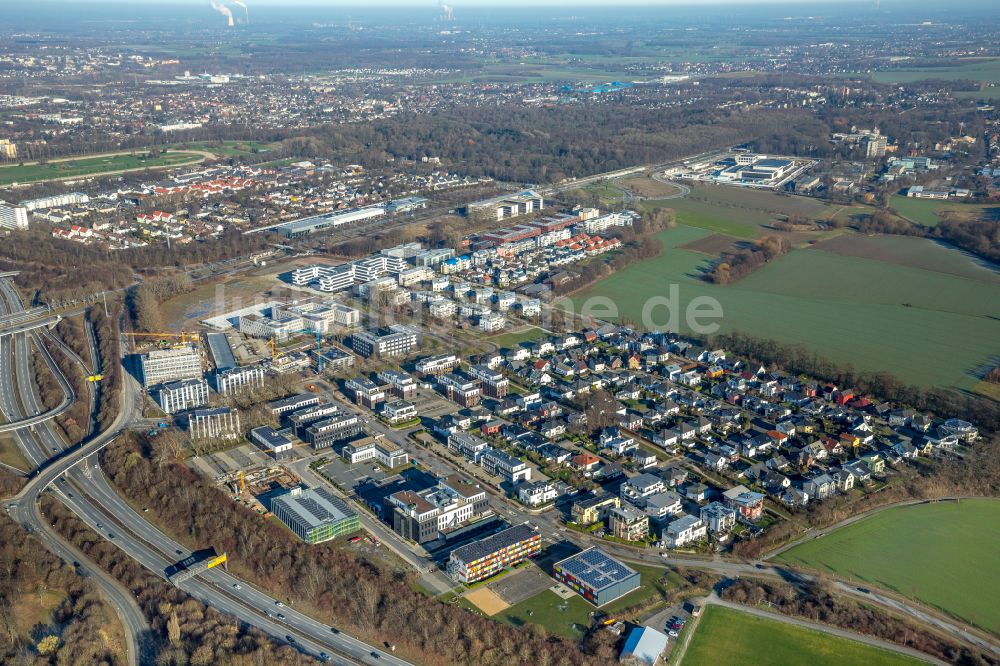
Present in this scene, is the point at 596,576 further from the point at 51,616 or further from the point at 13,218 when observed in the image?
the point at 13,218

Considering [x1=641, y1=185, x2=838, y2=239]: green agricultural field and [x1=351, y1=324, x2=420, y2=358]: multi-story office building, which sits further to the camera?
[x1=641, y1=185, x2=838, y2=239]: green agricultural field

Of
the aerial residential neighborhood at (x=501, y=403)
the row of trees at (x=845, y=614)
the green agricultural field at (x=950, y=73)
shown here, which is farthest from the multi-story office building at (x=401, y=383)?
the green agricultural field at (x=950, y=73)

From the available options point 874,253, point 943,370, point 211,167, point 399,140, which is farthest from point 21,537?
point 399,140

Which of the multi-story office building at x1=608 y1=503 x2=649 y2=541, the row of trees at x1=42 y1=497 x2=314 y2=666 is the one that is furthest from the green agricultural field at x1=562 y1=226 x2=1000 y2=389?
the row of trees at x1=42 y1=497 x2=314 y2=666

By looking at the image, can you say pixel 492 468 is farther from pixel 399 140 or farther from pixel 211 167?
pixel 399 140

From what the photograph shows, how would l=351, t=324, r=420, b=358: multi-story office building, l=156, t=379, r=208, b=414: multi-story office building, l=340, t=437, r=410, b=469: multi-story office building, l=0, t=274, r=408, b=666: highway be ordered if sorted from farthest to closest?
l=351, t=324, r=420, b=358: multi-story office building → l=156, t=379, r=208, b=414: multi-story office building → l=340, t=437, r=410, b=469: multi-story office building → l=0, t=274, r=408, b=666: highway

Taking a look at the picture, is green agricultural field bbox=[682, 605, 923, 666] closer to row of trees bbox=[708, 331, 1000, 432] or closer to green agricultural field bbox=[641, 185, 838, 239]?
row of trees bbox=[708, 331, 1000, 432]

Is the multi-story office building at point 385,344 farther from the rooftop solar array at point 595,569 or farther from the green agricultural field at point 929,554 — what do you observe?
the green agricultural field at point 929,554
